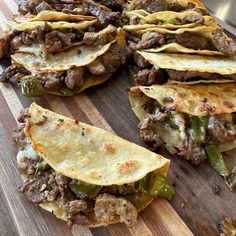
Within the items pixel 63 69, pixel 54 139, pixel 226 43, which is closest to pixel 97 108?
pixel 63 69

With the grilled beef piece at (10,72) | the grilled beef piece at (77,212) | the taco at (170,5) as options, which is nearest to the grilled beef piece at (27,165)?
the grilled beef piece at (77,212)

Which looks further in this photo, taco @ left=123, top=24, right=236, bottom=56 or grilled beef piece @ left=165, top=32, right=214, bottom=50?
grilled beef piece @ left=165, top=32, right=214, bottom=50

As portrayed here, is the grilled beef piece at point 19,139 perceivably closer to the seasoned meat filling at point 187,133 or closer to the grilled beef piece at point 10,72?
the grilled beef piece at point 10,72

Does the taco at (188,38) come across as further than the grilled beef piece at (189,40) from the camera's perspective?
No

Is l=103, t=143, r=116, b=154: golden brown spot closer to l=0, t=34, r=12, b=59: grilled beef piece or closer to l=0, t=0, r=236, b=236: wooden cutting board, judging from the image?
l=0, t=0, r=236, b=236: wooden cutting board

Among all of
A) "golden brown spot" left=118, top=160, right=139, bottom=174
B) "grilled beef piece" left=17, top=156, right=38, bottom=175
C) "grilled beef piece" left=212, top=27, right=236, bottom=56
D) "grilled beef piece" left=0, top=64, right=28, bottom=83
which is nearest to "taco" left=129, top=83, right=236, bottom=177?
"grilled beef piece" left=212, top=27, right=236, bottom=56

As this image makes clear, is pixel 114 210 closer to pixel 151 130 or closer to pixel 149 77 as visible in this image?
pixel 151 130

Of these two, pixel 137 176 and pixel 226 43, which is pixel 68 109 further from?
pixel 226 43

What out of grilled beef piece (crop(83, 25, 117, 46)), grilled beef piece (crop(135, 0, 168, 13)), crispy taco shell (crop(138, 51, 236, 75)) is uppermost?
grilled beef piece (crop(135, 0, 168, 13))
